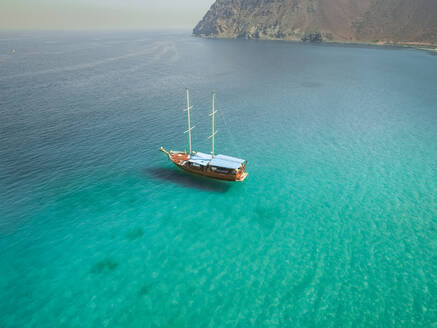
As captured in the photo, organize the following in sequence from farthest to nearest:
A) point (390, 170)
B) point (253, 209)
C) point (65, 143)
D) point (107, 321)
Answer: point (65, 143)
point (390, 170)
point (253, 209)
point (107, 321)

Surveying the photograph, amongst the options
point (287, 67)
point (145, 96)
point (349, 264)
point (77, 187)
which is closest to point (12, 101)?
point (145, 96)

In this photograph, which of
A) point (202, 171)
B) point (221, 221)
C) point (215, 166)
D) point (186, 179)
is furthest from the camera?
point (186, 179)

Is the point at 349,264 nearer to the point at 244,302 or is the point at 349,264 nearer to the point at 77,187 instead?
the point at 244,302

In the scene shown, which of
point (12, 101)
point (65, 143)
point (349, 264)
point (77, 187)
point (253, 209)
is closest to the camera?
point (349, 264)

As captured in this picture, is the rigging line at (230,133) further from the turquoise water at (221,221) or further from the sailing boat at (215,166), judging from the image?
the sailing boat at (215,166)

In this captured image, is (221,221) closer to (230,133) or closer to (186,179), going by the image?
(186,179)

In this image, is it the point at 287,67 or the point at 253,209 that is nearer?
the point at 253,209

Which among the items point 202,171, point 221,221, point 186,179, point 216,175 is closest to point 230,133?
point 202,171
